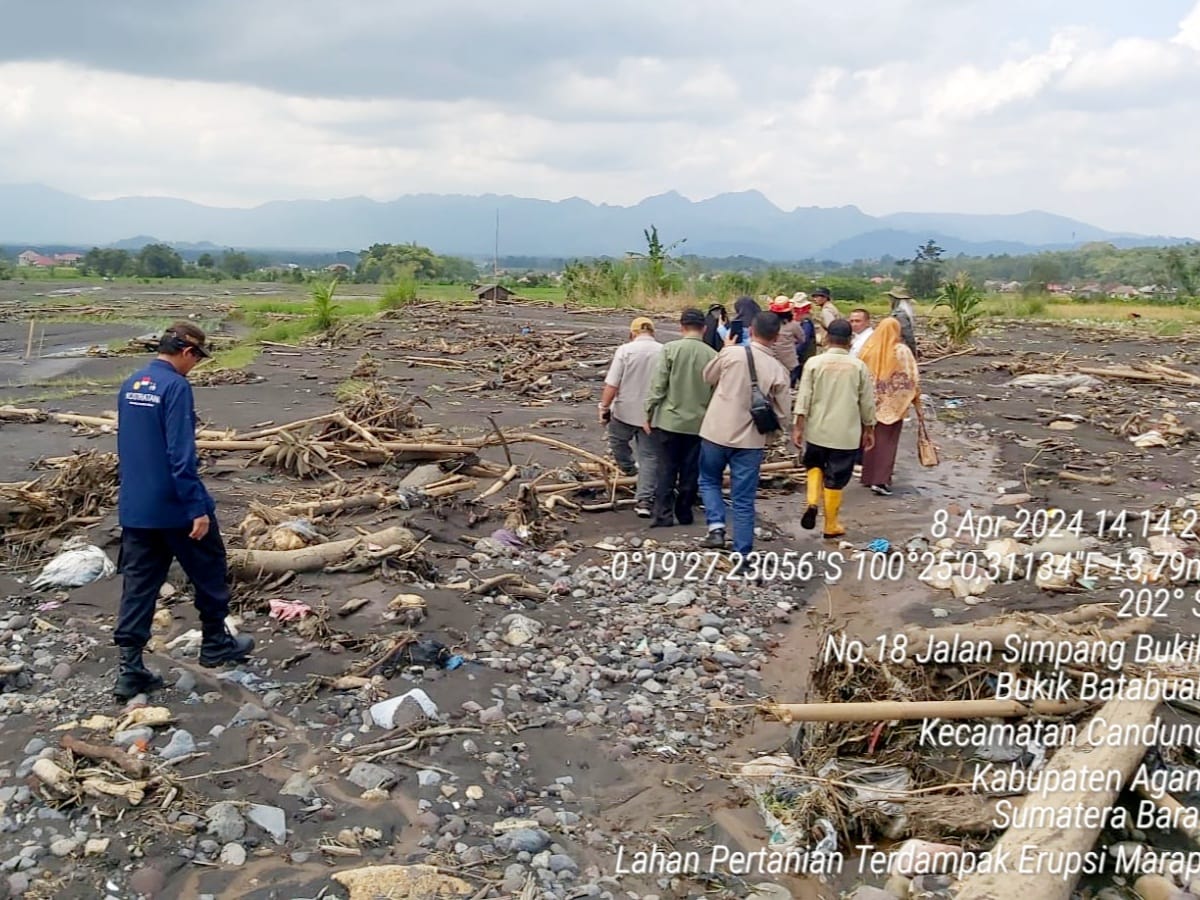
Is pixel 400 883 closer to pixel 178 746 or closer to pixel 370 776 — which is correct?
pixel 370 776

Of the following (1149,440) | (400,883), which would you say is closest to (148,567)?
(400,883)

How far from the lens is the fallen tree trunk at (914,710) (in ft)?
13.7

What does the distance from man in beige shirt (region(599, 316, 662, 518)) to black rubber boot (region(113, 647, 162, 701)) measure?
13.9ft

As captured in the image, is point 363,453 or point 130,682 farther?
point 363,453

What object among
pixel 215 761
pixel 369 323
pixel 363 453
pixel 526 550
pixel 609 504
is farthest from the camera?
pixel 369 323

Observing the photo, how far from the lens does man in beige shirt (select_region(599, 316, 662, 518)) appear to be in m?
8.08

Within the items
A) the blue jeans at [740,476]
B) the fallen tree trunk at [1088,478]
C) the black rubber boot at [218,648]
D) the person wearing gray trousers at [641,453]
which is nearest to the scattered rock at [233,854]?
the black rubber boot at [218,648]

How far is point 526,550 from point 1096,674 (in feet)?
13.6

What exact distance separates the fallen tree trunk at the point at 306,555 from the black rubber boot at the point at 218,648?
38.4 inches

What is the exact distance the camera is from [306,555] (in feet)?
21.2

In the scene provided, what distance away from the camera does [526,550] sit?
7445 millimetres

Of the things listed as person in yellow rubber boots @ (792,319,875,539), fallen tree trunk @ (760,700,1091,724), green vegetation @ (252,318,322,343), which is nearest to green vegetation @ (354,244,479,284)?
green vegetation @ (252,318,322,343)

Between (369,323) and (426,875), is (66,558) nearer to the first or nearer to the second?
(426,875)

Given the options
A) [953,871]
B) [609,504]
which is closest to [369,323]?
[609,504]
